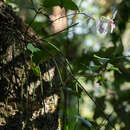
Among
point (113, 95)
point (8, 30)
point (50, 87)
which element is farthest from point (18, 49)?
point (113, 95)

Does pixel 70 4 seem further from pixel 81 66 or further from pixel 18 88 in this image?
pixel 81 66

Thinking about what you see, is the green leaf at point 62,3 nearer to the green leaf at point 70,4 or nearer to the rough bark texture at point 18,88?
the green leaf at point 70,4

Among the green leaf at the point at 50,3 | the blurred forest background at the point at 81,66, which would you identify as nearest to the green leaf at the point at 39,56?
the blurred forest background at the point at 81,66

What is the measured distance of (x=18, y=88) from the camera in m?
0.84

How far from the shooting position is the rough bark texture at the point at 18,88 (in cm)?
81

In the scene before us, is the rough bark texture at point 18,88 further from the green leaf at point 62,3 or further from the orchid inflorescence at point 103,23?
the orchid inflorescence at point 103,23

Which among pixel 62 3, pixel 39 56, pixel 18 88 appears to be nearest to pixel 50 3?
pixel 62 3

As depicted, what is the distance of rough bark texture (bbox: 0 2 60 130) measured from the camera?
0.81 metres

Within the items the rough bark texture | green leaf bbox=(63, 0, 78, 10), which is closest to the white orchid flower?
green leaf bbox=(63, 0, 78, 10)

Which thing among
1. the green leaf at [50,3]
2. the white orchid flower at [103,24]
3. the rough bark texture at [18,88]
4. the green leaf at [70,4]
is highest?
the green leaf at [50,3]

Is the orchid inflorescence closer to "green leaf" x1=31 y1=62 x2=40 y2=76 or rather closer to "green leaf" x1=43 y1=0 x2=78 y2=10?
"green leaf" x1=43 y1=0 x2=78 y2=10

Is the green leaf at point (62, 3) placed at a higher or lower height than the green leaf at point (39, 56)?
higher

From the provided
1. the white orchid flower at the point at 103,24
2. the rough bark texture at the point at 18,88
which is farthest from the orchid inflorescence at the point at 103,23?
the rough bark texture at the point at 18,88

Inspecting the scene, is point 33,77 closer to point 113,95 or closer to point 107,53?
point 107,53
